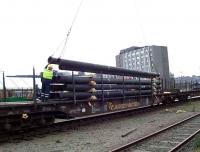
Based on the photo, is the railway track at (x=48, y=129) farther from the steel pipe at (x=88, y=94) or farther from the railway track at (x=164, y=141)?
the railway track at (x=164, y=141)

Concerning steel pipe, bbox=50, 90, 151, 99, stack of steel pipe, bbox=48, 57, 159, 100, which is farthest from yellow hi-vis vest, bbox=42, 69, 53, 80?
steel pipe, bbox=50, 90, 151, 99

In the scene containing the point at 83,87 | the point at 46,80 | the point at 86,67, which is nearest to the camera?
the point at 46,80

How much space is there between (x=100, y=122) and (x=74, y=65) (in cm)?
351

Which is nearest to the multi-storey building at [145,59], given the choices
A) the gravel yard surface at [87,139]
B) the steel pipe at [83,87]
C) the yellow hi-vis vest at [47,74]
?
the steel pipe at [83,87]

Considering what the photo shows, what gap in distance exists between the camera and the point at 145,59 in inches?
1570

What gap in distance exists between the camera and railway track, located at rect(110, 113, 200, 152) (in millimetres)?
10438

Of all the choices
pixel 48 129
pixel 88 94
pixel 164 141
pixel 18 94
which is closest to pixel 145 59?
pixel 18 94

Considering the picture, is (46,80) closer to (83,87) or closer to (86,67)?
(83,87)

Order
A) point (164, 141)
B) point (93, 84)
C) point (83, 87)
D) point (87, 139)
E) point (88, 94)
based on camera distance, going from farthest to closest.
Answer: point (93, 84) → point (88, 94) → point (83, 87) → point (87, 139) → point (164, 141)

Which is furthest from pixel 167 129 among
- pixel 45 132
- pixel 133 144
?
pixel 45 132

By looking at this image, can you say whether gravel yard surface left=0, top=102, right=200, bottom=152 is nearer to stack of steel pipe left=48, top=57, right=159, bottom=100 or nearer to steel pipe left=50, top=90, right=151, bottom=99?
steel pipe left=50, top=90, right=151, bottom=99

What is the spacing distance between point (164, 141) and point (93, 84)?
5.75m

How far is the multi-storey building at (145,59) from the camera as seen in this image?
3753 cm

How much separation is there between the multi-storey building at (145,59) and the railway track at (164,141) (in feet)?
57.5
